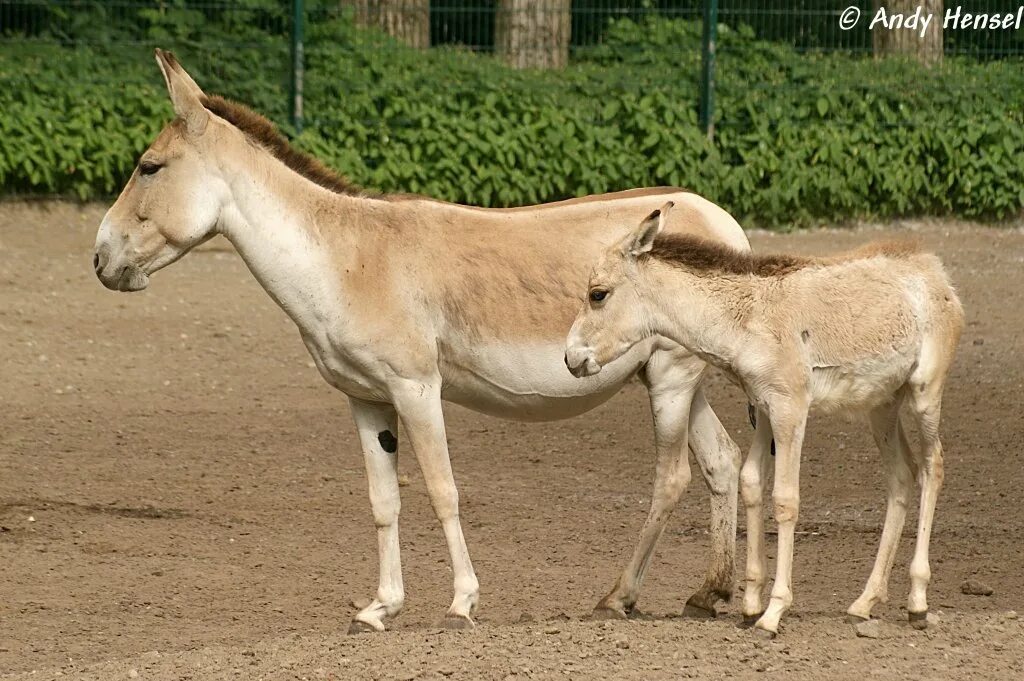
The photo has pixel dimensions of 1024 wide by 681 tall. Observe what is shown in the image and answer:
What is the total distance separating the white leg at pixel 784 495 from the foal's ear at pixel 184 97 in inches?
93.3

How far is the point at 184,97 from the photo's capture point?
228 inches

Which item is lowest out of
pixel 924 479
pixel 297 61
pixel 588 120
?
Result: pixel 924 479

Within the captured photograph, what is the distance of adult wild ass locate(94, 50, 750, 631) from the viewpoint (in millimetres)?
5781

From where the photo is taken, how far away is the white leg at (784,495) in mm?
5234

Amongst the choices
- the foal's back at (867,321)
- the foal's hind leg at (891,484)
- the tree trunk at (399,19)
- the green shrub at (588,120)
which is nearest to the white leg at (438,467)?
the foal's back at (867,321)

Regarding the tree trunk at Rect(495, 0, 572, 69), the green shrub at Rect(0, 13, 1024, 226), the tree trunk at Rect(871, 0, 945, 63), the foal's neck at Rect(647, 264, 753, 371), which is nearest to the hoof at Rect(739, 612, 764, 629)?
the foal's neck at Rect(647, 264, 753, 371)

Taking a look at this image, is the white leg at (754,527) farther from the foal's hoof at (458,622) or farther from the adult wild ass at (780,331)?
the foal's hoof at (458,622)

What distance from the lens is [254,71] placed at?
581 inches

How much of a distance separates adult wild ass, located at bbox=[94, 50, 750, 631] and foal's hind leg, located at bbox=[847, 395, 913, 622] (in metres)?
0.73

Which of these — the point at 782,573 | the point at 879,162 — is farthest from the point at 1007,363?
the point at 782,573

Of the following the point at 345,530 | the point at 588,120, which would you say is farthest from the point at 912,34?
the point at 345,530

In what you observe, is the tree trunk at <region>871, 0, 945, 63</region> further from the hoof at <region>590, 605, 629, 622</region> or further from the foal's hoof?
the foal's hoof

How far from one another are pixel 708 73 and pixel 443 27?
2.82m

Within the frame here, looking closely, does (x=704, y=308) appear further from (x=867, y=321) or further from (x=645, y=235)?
(x=867, y=321)
